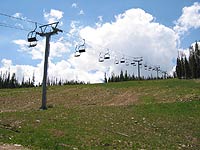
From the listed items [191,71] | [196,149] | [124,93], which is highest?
[191,71]

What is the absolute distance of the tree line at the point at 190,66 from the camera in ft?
329

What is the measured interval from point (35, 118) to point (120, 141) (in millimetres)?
9376

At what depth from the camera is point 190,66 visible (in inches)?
4003

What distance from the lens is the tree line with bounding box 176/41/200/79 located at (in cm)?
10031

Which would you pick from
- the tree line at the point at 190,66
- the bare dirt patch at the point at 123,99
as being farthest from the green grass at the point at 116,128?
the tree line at the point at 190,66

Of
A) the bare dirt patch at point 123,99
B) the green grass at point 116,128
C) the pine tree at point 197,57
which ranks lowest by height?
the green grass at point 116,128

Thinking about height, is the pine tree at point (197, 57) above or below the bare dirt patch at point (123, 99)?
above

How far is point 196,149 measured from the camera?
19.5 meters

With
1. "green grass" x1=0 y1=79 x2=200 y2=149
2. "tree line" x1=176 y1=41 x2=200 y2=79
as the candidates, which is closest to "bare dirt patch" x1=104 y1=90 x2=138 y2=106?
"green grass" x1=0 y1=79 x2=200 y2=149

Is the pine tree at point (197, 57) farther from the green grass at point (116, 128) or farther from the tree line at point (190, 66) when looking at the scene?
the green grass at point (116, 128)

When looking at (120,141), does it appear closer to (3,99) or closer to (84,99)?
(84,99)

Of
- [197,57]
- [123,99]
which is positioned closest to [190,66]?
[197,57]

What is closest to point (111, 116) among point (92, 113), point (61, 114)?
A: point (92, 113)

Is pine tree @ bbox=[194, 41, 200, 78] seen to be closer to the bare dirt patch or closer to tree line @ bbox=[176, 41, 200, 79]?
tree line @ bbox=[176, 41, 200, 79]
